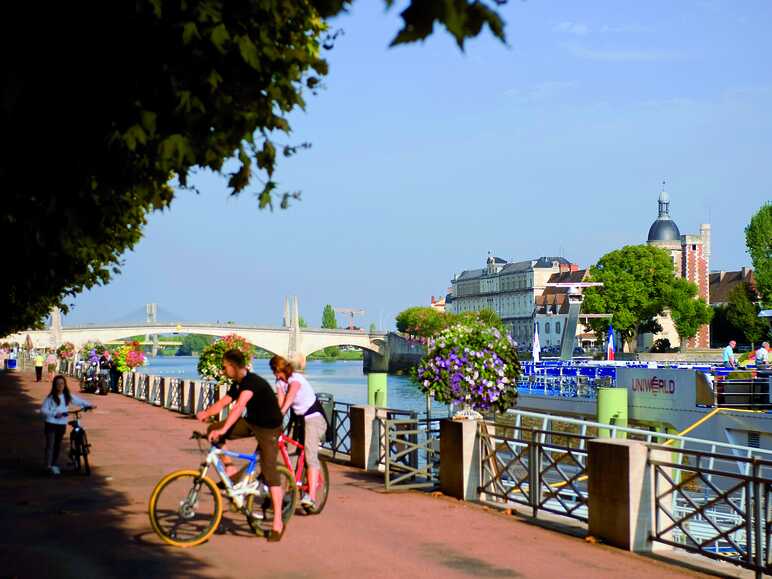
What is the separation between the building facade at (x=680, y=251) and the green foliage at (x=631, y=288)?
1442 inches

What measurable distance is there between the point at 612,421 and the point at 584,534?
51.3ft

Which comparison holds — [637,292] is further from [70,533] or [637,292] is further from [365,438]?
[70,533]

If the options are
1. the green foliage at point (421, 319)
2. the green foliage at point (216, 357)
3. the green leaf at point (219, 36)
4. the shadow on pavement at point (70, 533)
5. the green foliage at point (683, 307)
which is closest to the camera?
the green leaf at point (219, 36)

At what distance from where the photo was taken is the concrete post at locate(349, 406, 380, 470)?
57.0 ft

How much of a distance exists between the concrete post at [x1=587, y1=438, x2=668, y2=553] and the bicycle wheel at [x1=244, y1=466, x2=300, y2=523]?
9.90ft

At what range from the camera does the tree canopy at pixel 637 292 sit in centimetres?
9962

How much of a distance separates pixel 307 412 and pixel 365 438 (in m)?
5.57

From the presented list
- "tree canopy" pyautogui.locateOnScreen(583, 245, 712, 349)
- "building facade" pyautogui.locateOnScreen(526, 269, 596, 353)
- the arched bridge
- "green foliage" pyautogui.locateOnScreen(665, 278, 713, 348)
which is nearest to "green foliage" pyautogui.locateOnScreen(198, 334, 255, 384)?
"tree canopy" pyautogui.locateOnScreen(583, 245, 712, 349)

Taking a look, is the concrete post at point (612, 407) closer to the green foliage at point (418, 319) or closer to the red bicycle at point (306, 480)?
the red bicycle at point (306, 480)

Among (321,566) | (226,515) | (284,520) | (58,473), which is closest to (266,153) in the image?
(321,566)

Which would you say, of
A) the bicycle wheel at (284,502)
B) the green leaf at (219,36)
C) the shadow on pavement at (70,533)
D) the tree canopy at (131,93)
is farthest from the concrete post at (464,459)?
the green leaf at (219,36)

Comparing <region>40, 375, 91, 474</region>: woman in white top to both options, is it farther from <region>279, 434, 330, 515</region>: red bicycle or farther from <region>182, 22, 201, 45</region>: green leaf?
<region>182, 22, 201, 45</region>: green leaf

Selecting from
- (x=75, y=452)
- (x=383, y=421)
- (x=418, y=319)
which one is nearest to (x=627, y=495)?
(x=383, y=421)

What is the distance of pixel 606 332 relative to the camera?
102 meters
